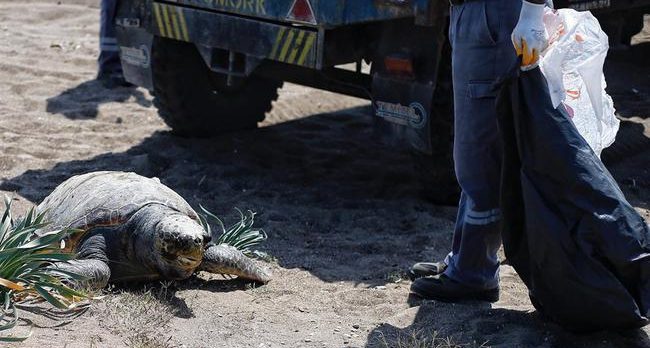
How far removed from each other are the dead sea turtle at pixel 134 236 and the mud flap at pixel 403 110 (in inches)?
49.8

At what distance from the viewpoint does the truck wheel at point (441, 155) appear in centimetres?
545

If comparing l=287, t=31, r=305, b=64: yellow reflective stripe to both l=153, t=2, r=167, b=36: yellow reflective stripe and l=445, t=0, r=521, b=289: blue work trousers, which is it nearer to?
l=153, t=2, r=167, b=36: yellow reflective stripe

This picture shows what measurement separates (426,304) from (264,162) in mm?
2737

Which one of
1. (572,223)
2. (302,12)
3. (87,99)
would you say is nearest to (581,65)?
(572,223)

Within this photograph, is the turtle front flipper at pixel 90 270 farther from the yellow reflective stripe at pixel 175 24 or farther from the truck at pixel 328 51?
the yellow reflective stripe at pixel 175 24

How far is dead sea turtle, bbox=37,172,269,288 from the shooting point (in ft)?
13.8

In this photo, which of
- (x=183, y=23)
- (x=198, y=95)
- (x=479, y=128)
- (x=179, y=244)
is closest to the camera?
(x=479, y=128)

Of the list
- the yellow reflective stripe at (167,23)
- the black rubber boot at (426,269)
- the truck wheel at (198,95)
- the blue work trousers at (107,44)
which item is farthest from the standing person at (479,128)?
the blue work trousers at (107,44)

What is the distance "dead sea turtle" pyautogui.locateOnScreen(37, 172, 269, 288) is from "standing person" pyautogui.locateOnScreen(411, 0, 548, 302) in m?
0.91

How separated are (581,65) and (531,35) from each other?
0.34 meters

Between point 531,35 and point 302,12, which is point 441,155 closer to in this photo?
point 302,12

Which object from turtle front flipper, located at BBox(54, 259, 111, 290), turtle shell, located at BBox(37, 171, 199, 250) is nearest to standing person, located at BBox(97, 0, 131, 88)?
turtle shell, located at BBox(37, 171, 199, 250)

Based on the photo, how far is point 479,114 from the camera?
3.95 meters

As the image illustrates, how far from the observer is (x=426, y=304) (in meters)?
4.28
